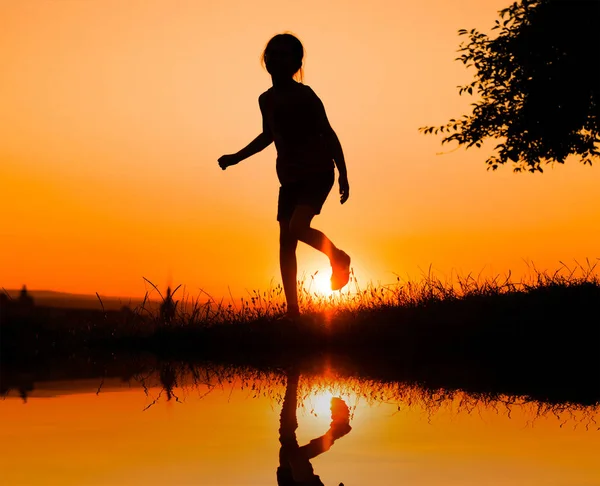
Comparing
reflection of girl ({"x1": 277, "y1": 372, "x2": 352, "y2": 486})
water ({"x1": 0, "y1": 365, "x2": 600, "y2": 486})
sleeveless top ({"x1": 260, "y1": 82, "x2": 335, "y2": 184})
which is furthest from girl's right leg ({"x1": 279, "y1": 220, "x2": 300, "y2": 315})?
reflection of girl ({"x1": 277, "y1": 372, "x2": 352, "y2": 486})

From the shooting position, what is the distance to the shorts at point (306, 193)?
10.3 metres

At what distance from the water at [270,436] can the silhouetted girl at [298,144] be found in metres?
3.25

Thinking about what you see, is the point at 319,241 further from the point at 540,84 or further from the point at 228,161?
the point at 540,84

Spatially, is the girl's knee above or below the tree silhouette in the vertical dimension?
below

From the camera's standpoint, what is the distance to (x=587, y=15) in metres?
16.7

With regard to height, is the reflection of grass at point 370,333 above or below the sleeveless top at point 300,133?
below

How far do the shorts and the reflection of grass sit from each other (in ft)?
4.67

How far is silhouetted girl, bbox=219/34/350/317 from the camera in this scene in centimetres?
1030

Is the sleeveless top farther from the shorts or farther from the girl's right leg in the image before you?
the girl's right leg

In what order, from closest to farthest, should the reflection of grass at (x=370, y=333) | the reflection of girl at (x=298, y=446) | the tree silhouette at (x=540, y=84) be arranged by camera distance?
the reflection of girl at (x=298, y=446) < the reflection of grass at (x=370, y=333) < the tree silhouette at (x=540, y=84)

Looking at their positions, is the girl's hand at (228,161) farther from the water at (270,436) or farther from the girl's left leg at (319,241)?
the water at (270,436)

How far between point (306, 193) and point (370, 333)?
6.28 feet

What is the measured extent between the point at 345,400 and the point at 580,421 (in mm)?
1641

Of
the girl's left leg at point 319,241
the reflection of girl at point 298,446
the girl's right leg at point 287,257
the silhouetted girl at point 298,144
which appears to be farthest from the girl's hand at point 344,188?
the reflection of girl at point 298,446
